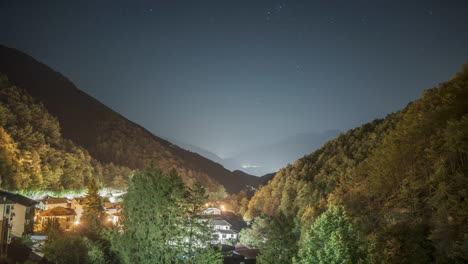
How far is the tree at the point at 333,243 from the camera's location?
512 inches

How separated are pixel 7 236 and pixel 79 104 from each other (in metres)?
133

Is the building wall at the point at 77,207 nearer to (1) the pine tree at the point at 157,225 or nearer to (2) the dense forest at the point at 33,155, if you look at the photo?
(2) the dense forest at the point at 33,155

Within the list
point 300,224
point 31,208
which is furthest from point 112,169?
point 300,224

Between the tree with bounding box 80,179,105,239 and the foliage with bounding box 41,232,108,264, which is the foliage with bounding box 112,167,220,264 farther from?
the tree with bounding box 80,179,105,239

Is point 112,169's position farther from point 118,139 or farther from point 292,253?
point 292,253

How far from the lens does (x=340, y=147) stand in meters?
48.5

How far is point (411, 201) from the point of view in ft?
71.8

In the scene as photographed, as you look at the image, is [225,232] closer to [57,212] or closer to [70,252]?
[57,212]

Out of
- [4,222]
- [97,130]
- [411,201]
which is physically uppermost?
[97,130]

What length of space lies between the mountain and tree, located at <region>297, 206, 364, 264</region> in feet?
308

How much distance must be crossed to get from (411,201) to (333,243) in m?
11.8

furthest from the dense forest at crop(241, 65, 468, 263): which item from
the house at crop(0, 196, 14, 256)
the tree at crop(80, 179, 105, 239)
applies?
the tree at crop(80, 179, 105, 239)

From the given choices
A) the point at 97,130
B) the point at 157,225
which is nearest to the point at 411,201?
the point at 157,225

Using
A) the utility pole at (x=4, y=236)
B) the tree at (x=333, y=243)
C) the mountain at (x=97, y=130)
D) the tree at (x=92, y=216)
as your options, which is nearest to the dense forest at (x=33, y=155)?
the tree at (x=92, y=216)
